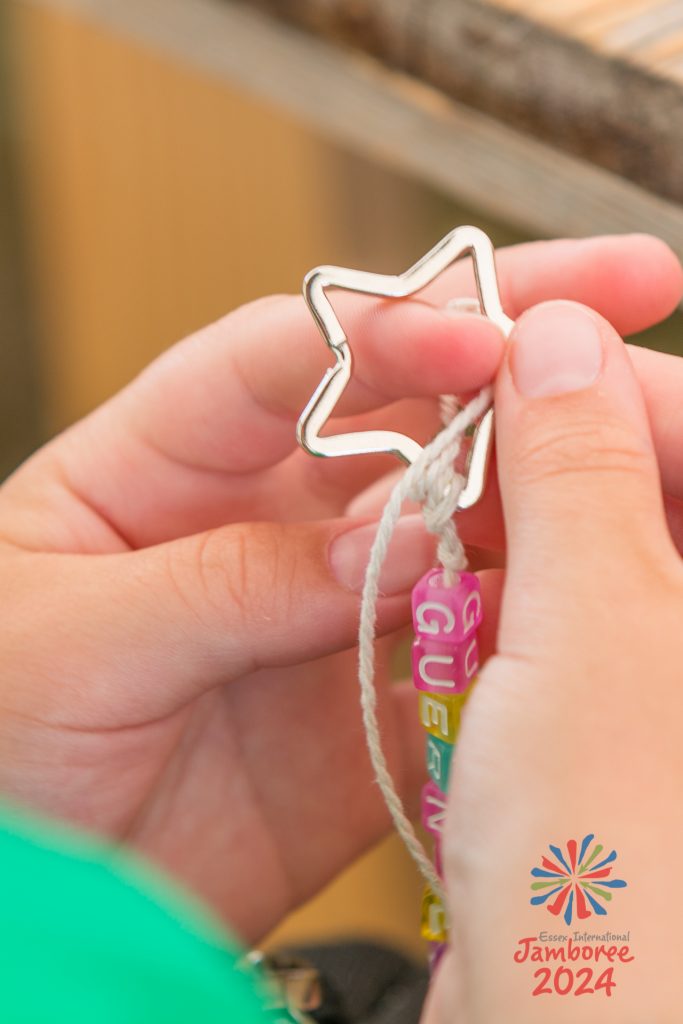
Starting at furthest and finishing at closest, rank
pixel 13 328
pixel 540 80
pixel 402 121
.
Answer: pixel 13 328 → pixel 402 121 → pixel 540 80

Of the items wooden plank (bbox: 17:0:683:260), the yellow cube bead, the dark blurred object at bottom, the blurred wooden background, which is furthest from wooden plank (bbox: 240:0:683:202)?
the blurred wooden background

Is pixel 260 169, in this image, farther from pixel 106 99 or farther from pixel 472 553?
pixel 472 553

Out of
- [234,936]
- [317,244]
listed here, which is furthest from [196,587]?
[317,244]

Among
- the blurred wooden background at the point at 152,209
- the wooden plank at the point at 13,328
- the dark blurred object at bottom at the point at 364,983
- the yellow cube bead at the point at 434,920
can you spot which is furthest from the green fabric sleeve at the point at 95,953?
the wooden plank at the point at 13,328

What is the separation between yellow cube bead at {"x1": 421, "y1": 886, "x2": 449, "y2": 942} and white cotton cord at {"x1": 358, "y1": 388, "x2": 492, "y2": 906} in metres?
0.01

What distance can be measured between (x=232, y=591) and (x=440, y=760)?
0.41 ft

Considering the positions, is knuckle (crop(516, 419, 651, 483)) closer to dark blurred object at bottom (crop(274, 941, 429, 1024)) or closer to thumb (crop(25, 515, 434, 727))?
thumb (crop(25, 515, 434, 727))

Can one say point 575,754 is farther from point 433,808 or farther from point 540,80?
point 540,80

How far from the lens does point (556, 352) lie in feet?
1.41

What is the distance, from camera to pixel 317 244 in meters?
1.48

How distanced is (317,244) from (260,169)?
0.14 m

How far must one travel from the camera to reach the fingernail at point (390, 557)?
495 mm

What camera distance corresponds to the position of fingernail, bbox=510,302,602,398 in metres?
0.42

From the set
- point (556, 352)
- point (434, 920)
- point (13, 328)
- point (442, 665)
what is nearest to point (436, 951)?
point (434, 920)
